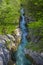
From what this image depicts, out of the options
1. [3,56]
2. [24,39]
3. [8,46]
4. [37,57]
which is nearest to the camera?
[37,57]

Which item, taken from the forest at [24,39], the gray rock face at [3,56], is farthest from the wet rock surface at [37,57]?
the gray rock face at [3,56]

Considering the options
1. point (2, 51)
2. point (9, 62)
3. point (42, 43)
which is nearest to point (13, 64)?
point (9, 62)

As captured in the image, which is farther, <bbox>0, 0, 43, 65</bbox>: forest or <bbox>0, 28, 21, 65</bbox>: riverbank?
<bbox>0, 28, 21, 65</bbox>: riverbank

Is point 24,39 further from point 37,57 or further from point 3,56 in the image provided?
point 37,57

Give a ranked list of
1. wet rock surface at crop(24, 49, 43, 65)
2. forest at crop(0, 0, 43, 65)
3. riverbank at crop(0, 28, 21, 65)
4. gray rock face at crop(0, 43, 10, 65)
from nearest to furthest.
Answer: forest at crop(0, 0, 43, 65)
wet rock surface at crop(24, 49, 43, 65)
gray rock face at crop(0, 43, 10, 65)
riverbank at crop(0, 28, 21, 65)

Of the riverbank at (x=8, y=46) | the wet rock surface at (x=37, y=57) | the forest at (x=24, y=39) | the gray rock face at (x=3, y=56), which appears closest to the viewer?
the forest at (x=24, y=39)

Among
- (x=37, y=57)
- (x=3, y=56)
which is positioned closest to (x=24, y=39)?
(x=3, y=56)

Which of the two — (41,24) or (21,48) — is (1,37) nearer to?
(21,48)

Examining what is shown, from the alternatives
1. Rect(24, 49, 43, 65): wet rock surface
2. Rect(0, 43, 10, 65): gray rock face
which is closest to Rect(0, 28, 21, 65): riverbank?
Rect(0, 43, 10, 65): gray rock face

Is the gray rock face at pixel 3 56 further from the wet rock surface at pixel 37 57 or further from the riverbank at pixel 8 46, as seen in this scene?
the wet rock surface at pixel 37 57

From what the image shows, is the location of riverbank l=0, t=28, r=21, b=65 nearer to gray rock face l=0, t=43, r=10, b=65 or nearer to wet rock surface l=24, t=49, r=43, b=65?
gray rock face l=0, t=43, r=10, b=65

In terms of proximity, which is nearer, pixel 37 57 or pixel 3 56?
pixel 37 57
